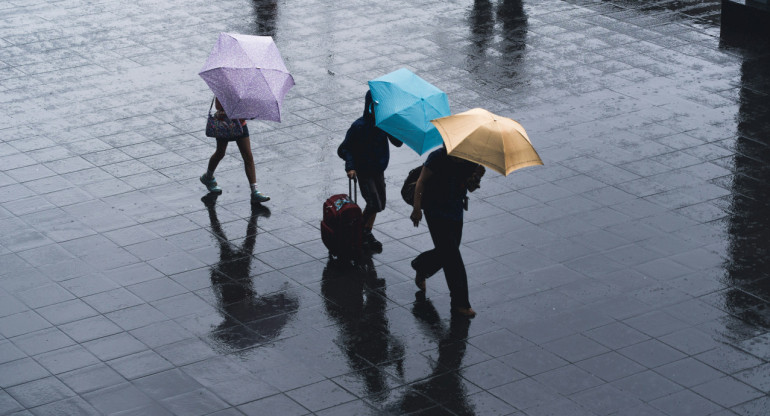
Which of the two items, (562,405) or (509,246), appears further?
(509,246)

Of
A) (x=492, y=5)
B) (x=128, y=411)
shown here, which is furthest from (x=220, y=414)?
(x=492, y=5)

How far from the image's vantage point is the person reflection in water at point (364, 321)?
901 cm

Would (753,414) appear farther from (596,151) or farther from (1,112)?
(1,112)

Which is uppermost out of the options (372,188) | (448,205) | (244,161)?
(448,205)

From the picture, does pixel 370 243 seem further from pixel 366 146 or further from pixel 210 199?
pixel 210 199

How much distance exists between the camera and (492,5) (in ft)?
64.5

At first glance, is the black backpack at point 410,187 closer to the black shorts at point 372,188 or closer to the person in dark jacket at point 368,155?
the person in dark jacket at point 368,155

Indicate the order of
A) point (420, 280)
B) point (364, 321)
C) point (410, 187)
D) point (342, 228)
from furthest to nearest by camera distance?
point (342, 228), point (420, 280), point (410, 187), point (364, 321)

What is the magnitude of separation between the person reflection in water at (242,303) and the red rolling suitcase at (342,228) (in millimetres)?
732

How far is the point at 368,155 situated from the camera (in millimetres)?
10734

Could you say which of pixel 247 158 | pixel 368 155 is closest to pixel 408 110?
pixel 368 155

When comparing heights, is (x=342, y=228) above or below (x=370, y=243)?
above

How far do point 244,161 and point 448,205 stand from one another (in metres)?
3.18

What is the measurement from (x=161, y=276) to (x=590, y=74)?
313 inches
